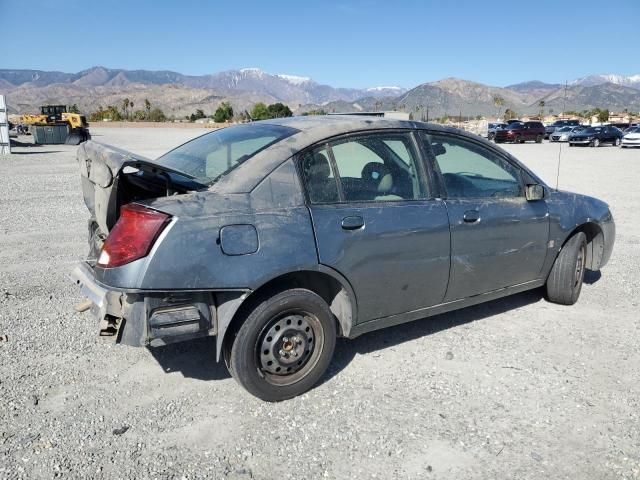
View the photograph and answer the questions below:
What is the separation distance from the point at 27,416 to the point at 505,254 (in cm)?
348

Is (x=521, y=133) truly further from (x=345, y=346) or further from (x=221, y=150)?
(x=221, y=150)

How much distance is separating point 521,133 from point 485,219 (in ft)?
124

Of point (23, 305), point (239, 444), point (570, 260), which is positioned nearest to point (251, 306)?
point (239, 444)

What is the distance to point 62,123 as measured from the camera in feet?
102

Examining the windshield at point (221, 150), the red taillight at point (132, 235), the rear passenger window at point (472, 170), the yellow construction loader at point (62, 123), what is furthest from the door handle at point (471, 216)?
the yellow construction loader at point (62, 123)

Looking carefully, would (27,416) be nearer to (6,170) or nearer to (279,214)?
(279,214)

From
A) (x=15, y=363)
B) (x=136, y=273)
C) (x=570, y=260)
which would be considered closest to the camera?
(x=136, y=273)

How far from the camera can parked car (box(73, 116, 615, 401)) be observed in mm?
2863

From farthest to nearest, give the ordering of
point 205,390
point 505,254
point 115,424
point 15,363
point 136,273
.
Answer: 1. point 505,254
2. point 15,363
3. point 205,390
4. point 115,424
5. point 136,273

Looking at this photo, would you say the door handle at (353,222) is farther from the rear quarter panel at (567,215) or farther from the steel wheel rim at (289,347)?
the rear quarter panel at (567,215)

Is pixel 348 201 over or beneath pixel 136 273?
over

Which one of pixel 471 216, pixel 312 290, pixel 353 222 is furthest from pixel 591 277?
pixel 312 290

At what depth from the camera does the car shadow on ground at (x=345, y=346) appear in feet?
12.0

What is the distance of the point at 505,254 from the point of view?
415 centimetres
